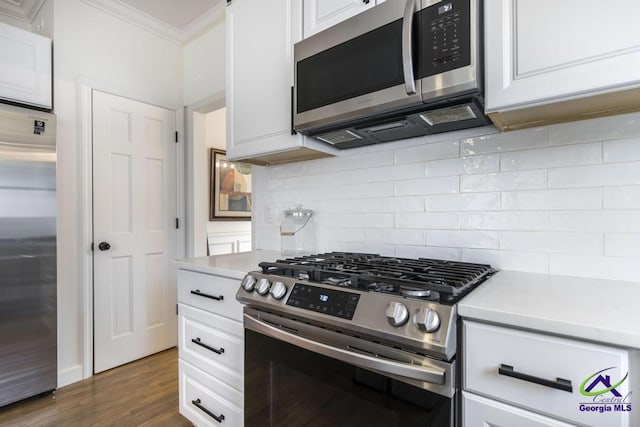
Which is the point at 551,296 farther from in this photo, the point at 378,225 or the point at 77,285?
the point at 77,285

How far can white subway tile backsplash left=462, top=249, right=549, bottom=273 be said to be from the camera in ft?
3.97

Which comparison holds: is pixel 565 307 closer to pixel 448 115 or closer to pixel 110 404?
pixel 448 115

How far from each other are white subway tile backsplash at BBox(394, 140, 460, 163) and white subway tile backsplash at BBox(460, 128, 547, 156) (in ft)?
0.12

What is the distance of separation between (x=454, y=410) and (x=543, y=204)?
33.0 inches

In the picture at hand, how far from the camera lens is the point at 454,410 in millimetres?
784

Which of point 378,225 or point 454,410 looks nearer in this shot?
point 454,410

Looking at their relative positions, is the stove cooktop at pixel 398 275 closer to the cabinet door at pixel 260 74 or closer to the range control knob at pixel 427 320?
the range control knob at pixel 427 320

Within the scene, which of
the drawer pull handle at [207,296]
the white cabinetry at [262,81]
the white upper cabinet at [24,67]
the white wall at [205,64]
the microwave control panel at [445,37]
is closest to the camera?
the microwave control panel at [445,37]

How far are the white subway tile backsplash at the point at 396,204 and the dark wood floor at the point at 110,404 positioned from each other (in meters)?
1.58

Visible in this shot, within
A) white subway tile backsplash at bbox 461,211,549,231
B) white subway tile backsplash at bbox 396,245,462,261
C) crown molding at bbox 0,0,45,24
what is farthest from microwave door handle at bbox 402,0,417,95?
crown molding at bbox 0,0,45,24

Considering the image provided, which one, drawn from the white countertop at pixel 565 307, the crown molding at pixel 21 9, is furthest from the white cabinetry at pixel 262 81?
the crown molding at pixel 21 9

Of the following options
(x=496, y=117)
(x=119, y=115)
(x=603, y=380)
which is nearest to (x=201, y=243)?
(x=119, y=115)

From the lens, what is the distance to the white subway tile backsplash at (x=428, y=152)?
141cm

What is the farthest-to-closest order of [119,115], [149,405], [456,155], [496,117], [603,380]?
[119,115] < [149,405] < [456,155] < [496,117] < [603,380]
